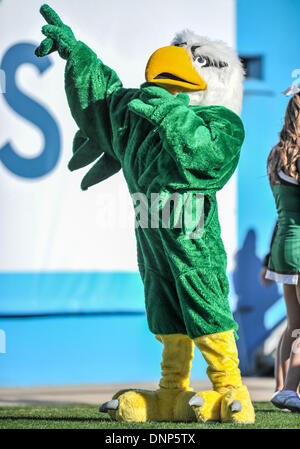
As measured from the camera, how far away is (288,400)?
303 centimetres

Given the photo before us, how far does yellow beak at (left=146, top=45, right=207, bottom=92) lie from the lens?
2570 millimetres

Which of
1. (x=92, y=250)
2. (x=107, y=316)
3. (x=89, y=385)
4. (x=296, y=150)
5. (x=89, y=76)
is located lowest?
(x=89, y=385)

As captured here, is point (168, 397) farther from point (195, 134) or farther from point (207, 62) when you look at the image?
point (207, 62)

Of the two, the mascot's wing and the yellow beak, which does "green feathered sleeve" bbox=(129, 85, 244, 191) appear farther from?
the mascot's wing

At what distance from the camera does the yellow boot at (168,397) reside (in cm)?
254

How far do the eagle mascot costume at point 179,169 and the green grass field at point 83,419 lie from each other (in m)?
0.06

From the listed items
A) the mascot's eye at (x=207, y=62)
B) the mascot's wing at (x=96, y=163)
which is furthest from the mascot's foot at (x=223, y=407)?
the mascot's eye at (x=207, y=62)

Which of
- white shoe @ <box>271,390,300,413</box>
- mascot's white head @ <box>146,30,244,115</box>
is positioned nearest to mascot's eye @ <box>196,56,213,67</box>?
mascot's white head @ <box>146,30,244,115</box>

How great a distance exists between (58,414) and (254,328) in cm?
218

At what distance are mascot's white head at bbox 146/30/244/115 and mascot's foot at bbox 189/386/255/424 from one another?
0.96 metres

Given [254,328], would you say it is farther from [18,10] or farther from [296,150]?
[18,10]

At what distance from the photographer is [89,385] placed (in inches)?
172

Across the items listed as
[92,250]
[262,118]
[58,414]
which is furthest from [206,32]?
[58,414]

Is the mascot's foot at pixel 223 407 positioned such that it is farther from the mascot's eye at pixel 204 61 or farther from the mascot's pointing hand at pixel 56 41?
the mascot's pointing hand at pixel 56 41
